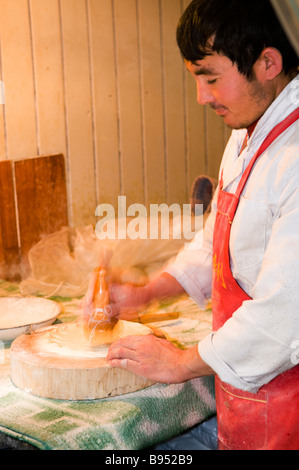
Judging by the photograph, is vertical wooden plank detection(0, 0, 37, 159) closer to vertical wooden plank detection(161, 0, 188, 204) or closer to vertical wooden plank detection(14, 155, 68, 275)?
vertical wooden plank detection(14, 155, 68, 275)

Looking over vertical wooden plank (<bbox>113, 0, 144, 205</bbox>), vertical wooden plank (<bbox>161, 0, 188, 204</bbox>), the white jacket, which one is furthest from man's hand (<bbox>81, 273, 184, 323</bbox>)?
vertical wooden plank (<bbox>161, 0, 188, 204</bbox>)

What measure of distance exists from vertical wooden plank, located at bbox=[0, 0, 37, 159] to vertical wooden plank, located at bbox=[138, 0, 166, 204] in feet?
2.76

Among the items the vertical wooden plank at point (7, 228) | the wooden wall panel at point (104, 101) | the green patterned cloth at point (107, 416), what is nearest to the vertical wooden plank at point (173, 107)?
the wooden wall panel at point (104, 101)

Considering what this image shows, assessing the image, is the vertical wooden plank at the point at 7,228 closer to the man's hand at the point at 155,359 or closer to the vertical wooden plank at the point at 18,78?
the vertical wooden plank at the point at 18,78

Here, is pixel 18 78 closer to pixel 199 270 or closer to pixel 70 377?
pixel 199 270

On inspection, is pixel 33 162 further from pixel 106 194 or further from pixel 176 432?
pixel 176 432

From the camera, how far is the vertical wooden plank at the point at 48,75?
3242mm

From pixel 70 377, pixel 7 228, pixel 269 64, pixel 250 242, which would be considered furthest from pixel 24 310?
pixel 269 64

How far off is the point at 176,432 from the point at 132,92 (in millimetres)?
2538

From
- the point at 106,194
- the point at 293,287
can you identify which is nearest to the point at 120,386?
the point at 293,287

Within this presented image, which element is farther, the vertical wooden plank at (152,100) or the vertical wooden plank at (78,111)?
the vertical wooden plank at (152,100)

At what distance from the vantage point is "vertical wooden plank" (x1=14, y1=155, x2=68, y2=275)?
322cm

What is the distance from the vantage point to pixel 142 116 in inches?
151

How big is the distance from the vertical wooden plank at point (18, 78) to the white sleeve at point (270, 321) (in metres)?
2.15
